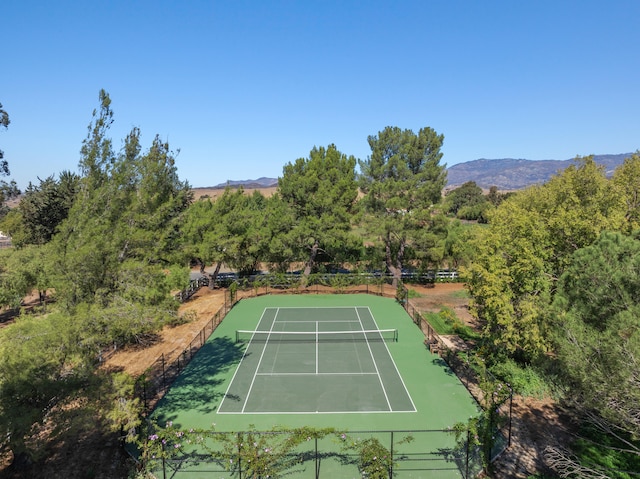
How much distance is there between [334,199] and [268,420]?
1970cm

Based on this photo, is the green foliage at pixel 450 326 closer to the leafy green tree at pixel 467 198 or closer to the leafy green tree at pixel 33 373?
the leafy green tree at pixel 33 373

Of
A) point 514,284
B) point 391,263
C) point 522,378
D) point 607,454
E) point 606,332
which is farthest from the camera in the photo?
point 391,263

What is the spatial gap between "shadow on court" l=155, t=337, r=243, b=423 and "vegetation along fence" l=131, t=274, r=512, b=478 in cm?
44

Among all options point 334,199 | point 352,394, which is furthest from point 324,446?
point 334,199

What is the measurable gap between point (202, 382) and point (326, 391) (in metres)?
5.46

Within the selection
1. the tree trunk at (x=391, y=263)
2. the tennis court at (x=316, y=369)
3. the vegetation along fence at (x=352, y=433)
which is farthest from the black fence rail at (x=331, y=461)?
the tree trunk at (x=391, y=263)

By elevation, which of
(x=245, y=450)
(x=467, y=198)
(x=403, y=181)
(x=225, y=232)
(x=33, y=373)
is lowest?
(x=245, y=450)

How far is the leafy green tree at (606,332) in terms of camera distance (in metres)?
7.43

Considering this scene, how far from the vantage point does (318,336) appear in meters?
21.5

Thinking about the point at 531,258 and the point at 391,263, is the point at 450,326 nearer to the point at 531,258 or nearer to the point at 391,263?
the point at 531,258

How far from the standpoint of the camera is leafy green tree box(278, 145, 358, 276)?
30.0m

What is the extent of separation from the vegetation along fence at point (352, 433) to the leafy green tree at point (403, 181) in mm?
5092

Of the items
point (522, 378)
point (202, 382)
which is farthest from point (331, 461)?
point (522, 378)

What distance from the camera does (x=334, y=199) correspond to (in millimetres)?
30297
